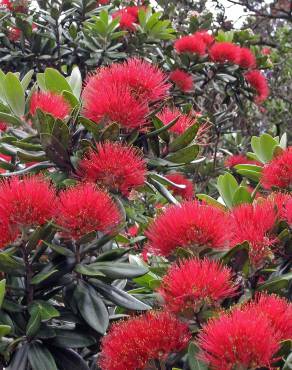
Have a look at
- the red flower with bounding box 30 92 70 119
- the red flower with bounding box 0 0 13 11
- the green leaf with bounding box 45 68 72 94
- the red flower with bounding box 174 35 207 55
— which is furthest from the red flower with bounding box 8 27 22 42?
the red flower with bounding box 30 92 70 119

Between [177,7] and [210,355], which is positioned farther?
[177,7]

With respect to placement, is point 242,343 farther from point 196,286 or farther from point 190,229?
point 190,229

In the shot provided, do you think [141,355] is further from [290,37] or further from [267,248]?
[290,37]

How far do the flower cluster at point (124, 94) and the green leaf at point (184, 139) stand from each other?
113mm

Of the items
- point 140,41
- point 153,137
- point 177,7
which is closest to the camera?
point 153,137

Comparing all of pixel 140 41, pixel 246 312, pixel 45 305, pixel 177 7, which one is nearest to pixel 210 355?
pixel 246 312

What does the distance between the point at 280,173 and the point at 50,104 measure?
686mm

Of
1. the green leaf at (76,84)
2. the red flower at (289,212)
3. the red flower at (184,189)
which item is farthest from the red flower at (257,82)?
the red flower at (289,212)

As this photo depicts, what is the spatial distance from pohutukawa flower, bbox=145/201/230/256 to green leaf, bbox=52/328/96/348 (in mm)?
267

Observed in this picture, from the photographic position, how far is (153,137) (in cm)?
185

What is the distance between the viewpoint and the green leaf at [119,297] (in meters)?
1.57

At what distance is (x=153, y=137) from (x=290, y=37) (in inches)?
212

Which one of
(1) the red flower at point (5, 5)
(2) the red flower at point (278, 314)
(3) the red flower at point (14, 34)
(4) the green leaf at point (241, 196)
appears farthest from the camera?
(1) the red flower at point (5, 5)

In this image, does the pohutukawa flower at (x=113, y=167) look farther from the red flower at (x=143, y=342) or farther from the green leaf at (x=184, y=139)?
the red flower at (x=143, y=342)
